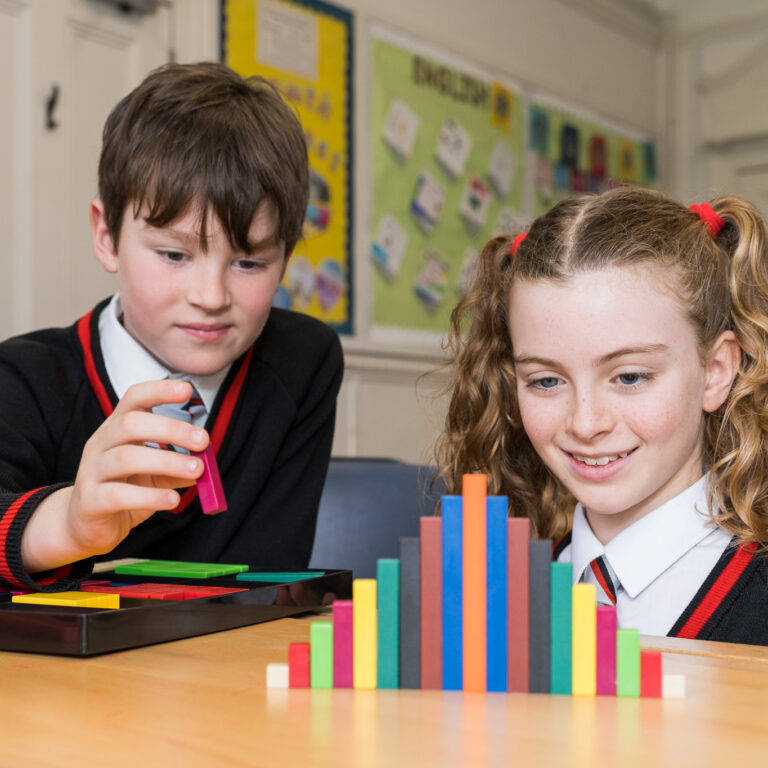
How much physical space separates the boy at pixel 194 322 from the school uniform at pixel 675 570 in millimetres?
371

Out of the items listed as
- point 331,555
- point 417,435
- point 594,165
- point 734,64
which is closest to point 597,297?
point 331,555

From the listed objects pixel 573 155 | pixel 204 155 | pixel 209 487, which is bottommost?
pixel 209 487

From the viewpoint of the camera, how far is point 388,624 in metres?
0.59

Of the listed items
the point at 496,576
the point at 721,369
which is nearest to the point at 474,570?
the point at 496,576

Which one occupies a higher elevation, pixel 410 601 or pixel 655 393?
pixel 655 393

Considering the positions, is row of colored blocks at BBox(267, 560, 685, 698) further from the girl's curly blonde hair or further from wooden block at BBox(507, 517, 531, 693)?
the girl's curly blonde hair

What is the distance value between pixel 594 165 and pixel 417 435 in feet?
5.16

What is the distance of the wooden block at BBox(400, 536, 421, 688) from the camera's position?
590 mm

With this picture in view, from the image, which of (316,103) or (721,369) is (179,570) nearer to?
(721,369)

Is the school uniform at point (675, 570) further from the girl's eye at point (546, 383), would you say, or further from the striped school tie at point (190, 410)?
the striped school tie at point (190, 410)

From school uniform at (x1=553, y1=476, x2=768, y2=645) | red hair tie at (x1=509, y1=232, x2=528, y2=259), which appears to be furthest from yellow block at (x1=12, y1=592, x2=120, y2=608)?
red hair tie at (x1=509, y1=232, x2=528, y2=259)

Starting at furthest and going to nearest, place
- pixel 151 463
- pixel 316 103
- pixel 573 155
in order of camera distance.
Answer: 1. pixel 573 155
2. pixel 316 103
3. pixel 151 463

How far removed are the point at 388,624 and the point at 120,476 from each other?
9.2 inches

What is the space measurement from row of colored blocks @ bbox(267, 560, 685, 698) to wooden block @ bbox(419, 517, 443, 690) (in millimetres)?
16
